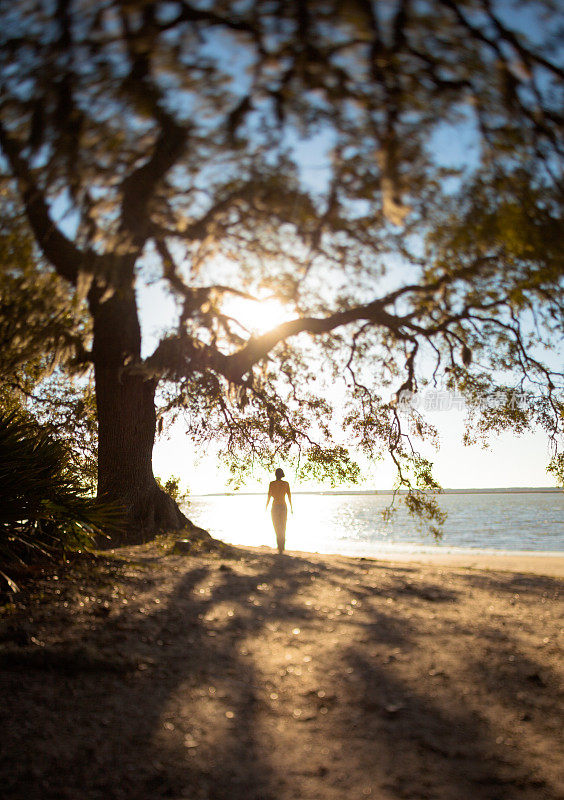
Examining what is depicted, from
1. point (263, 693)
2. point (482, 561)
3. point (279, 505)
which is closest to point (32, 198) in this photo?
point (263, 693)

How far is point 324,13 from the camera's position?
3.28 m

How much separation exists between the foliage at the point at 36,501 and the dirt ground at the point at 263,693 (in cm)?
48

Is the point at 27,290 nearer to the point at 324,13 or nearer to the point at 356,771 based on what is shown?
the point at 324,13

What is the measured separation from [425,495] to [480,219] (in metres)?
11.0

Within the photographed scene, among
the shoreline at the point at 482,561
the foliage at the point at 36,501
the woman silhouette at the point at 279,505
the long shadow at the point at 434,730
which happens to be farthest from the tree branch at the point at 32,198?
the woman silhouette at the point at 279,505

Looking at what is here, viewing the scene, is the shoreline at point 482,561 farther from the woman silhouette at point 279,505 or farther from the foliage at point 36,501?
the foliage at point 36,501

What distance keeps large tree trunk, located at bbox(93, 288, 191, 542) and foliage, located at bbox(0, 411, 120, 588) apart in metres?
2.68

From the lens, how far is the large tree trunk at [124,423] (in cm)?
1046

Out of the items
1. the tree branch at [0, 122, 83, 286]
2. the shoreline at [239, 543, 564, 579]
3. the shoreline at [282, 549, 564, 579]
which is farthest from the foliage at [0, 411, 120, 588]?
the shoreline at [282, 549, 564, 579]

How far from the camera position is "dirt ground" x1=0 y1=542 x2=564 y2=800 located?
10.7ft

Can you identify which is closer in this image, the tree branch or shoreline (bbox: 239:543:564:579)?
the tree branch

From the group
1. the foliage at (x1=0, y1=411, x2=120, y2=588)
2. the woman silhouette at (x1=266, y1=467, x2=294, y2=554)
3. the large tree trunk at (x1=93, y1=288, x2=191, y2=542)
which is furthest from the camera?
the woman silhouette at (x1=266, y1=467, x2=294, y2=554)

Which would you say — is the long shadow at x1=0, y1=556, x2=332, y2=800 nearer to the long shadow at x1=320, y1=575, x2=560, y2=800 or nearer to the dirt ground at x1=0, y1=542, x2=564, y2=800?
the dirt ground at x1=0, y1=542, x2=564, y2=800

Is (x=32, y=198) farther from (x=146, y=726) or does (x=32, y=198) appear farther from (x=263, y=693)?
(x=263, y=693)
